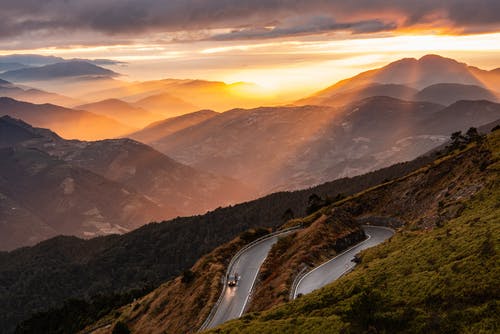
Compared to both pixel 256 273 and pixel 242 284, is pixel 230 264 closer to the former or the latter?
pixel 256 273

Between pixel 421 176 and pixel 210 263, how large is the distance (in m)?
42.9

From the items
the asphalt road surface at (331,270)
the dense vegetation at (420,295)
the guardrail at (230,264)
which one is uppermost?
the dense vegetation at (420,295)

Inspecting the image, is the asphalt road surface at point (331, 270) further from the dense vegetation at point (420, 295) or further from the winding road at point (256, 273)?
the dense vegetation at point (420, 295)

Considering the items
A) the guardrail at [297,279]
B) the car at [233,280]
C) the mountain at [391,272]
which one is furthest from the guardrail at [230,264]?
the guardrail at [297,279]

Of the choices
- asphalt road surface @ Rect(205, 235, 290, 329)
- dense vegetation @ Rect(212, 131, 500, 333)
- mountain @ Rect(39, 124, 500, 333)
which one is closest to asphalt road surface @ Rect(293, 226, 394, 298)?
mountain @ Rect(39, 124, 500, 333)

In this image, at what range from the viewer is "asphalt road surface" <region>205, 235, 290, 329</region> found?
2365 inches

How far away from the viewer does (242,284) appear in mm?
69188

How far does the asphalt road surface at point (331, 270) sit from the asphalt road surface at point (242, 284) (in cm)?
871

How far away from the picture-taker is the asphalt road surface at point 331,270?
57.8 metres

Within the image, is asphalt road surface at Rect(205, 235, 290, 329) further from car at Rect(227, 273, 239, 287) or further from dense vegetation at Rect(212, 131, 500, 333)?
dense vegetation at Rect(212, 131, 500, 333)

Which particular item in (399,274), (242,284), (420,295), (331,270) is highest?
(420,295)

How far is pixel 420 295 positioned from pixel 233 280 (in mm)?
39970

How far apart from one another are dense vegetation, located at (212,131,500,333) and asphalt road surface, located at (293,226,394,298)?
13559 mm

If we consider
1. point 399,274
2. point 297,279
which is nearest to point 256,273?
point 297,279
